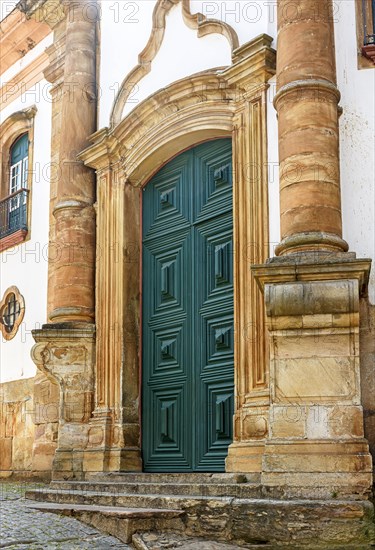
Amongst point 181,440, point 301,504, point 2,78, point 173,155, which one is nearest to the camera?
point 301,504

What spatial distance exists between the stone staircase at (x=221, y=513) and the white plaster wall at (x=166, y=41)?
4189mm

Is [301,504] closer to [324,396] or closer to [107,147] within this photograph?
[324,396]

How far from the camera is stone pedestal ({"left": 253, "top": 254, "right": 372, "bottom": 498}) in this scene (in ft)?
21.5

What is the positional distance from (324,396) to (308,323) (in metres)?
0.54

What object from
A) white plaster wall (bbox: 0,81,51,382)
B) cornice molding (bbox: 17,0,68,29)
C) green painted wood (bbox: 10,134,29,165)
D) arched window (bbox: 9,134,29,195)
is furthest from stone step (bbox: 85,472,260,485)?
cornice molding (bbox: 17,0,68,29)

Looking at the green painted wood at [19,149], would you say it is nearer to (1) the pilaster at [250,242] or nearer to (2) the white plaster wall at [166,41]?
(2) the white plaster wall at [166,41]

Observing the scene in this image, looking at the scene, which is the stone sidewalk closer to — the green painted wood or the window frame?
the window frame

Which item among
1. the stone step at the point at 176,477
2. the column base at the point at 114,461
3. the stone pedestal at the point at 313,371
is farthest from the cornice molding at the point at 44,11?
the stone pedestal at the point at 313,371

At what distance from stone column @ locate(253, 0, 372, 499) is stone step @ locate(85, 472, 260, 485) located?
2.70 ft

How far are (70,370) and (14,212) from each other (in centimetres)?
421

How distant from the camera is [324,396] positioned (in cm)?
668

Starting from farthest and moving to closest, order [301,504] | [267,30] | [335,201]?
[267,30]
[335,201]
[301,504]

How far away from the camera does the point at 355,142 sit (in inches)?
308

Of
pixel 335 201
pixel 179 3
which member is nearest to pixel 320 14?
pixel 335 201
